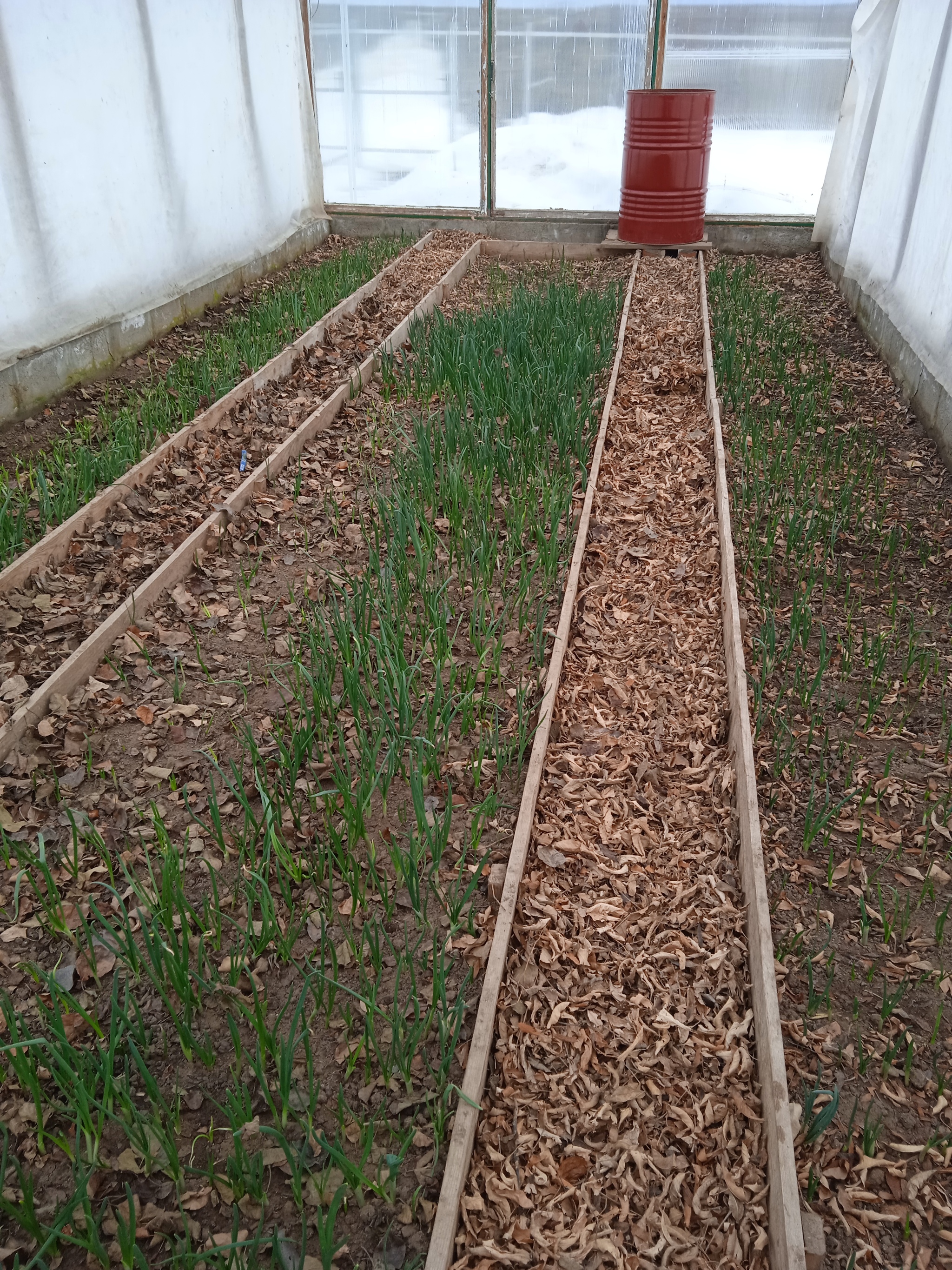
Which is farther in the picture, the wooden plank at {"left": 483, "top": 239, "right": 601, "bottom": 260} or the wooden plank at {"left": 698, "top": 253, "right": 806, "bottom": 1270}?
the wooden plank at {"left": 483, "top": 239, "right": 601, "bottom": 260}

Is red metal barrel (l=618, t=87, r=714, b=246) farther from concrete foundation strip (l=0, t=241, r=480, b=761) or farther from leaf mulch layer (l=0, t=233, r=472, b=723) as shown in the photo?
concrete foundation strip (l=0, t=241, r=480, b=761)

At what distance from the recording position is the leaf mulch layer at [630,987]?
1508mm

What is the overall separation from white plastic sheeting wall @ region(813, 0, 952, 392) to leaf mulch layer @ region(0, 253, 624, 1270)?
9.10ft

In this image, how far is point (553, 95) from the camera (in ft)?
25.0

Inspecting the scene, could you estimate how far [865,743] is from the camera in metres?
2.54

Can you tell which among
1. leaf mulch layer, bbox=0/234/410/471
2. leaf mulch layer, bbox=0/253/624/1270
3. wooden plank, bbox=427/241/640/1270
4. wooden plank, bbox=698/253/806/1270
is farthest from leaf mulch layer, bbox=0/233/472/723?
wooden plank, bbox=698/253/806/1270

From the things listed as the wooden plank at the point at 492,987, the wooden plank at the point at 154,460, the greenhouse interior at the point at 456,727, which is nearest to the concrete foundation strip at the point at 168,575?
the greenhouse interior at the point at 456,727

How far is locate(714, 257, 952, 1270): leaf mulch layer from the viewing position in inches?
61.4

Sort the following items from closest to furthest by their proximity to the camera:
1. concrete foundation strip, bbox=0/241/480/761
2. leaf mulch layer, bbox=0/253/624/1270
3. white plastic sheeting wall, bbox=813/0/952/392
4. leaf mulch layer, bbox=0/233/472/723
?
leaf mulch layer, bbox=0/253/624/1270 < concrete foundation strip, bbox=0/241/480/761 < leaf mulch layer, bbox=0/233/472/723 < white plastic sheeting wall, bbox=813/0/952/392

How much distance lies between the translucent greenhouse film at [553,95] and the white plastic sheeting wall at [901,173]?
51 centimetres

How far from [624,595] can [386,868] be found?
147 cm

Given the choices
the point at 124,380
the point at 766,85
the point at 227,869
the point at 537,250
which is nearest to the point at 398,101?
the point at 537,250

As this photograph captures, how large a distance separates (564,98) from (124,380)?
4.88 m

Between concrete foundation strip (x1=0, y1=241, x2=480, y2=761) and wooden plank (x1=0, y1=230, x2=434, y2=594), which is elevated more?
wooden plank (x1=0, y1=230, x2=434, y2=594)
